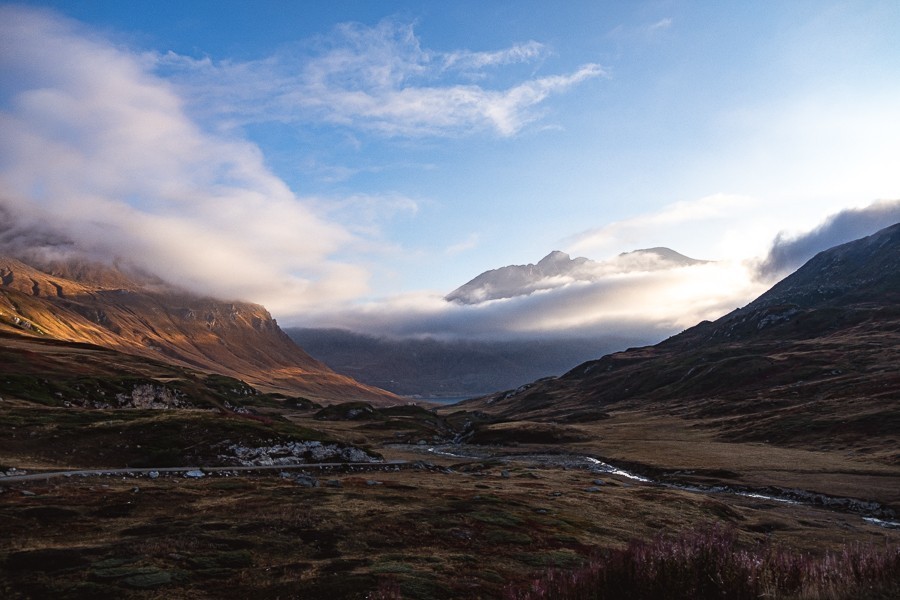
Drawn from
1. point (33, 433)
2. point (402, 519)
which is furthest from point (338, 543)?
point (33, 433)

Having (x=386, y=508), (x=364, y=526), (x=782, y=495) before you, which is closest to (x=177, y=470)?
(x=386, y=508)

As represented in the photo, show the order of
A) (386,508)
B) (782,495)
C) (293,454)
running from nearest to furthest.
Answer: (386,508)
(782,495)
(293,454)

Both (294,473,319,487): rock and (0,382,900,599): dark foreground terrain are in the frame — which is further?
(294,473,319,487): rock

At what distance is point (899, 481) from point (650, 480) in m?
32.6

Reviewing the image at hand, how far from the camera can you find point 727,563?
15.1m

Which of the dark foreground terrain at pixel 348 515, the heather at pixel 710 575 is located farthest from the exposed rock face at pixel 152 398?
the heather at pixel 710 575

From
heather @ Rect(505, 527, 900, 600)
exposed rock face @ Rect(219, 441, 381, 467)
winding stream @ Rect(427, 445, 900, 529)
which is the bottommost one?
winding stream @ Rect(427, 445, 900, 529)

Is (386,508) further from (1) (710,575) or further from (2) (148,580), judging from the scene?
(1) (710,575)

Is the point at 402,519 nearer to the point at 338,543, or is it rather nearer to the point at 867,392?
the point at 338,543

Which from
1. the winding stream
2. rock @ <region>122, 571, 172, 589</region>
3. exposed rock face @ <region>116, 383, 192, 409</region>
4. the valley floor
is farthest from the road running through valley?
exposed rock face @ <region>116, 383, 192, 409</region>

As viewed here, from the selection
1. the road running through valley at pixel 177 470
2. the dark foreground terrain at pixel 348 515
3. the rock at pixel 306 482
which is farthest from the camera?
the rock at pixel 306 482

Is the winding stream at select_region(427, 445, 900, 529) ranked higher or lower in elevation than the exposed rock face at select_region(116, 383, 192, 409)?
lower

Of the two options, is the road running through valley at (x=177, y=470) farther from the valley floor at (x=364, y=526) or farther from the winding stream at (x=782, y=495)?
the winding stream at (x=782, y=495)

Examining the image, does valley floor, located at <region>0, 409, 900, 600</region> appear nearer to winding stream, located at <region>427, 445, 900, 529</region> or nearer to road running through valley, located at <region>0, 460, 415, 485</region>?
winding stream, located at <region>427, 445, 900, 529</region>
